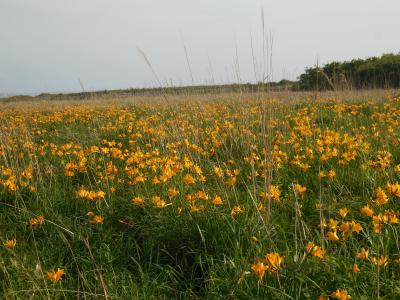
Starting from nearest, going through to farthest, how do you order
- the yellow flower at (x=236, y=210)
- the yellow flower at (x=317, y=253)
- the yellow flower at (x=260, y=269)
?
the yellow flower at (x=260, y=269) → the yellow flower at (x=317, y=253) → the yellow flower at (x=236, y=210)

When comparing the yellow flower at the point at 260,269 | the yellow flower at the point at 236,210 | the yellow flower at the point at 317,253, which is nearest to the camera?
the yellow flower at the point at 260,269

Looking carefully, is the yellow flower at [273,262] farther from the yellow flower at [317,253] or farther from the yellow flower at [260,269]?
the yellow flower at [317,253]

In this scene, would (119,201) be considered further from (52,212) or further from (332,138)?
(332,138)

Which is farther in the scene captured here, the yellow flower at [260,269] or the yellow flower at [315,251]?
the yellow flower at [315,251]

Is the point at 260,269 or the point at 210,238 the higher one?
the point at 260,269

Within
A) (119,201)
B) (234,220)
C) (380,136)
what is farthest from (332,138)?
(119,201)

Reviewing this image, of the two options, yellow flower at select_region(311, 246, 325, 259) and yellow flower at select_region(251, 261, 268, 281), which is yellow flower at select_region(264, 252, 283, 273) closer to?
yellow flower at select_region(251, 261, 268, 281)

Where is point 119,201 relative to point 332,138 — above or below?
below

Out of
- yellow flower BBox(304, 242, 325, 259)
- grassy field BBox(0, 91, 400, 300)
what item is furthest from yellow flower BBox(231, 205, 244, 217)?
yellow flower BBox(304, 242, 325, 259)

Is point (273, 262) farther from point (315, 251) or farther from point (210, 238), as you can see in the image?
point (210, 238)

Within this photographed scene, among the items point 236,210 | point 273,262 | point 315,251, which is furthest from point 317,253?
point 236,210

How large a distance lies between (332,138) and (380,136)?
855mm

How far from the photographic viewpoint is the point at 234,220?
2262mm

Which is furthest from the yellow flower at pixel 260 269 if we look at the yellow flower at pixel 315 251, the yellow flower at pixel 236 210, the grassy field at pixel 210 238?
the yellow flower at pixel 236 210
